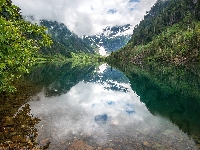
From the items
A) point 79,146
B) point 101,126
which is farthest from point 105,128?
point 79,146

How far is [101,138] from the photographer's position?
18094mm

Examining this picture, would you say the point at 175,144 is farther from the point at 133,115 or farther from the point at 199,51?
the point at 199,51

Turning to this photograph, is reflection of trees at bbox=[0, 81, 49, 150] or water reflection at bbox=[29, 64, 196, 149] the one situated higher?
reflection of trees at bbox=[0, 81, 49, 150]

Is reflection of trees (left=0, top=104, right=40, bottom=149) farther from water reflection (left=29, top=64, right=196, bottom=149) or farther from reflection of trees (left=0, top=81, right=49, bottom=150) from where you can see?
water reflection (left=29, top=64, right=196, bottom=149)

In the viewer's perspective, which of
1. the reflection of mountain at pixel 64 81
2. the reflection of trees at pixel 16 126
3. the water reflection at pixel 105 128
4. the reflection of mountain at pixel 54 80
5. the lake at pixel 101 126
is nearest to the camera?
the reflection of trees at pixel 16 126

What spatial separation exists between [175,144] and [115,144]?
17.1 feet

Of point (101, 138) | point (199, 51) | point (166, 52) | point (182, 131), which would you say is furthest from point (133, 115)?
point (166, 52)

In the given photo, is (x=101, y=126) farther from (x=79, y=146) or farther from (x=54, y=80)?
(x=54, y=80)

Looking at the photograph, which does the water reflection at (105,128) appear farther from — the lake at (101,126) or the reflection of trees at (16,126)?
the reflection of trees at (16,126)

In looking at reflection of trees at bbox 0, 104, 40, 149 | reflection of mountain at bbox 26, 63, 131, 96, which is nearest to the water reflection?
reflection of trees at bbox 0, 104, 40, 149

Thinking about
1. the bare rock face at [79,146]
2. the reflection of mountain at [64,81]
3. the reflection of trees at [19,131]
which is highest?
the reflection of trees at [19,131]

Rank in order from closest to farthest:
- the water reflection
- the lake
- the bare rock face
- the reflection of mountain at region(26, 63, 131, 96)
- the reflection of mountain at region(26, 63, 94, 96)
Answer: the bare rock face, the lake, the water reflection, the reflection of mountain at region(26, 63, 94, 96), the reflection of mountain at region(26, 63, 131, 96)

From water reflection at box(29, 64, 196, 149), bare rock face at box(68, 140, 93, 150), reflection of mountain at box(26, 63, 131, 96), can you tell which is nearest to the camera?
bare rock face at box(68, 140, 93, 150)

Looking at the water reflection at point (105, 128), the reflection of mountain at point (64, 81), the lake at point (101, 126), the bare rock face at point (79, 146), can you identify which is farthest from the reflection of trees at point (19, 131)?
the reflection of mountain at point (64, 81)
